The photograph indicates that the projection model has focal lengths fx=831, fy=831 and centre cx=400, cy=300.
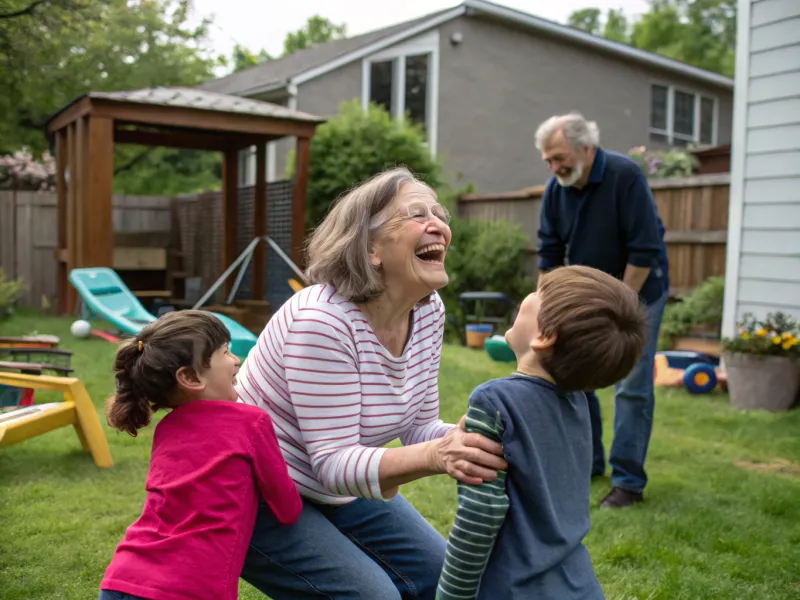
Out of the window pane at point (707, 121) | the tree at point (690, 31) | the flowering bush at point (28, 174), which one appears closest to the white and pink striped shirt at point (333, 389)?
the flowering bush at point (28, 174)

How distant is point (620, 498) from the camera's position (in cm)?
368

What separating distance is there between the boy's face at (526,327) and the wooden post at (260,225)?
8.79m

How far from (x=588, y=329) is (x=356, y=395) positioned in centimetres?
58

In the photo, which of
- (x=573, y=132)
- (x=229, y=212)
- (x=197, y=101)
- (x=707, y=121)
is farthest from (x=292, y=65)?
(x=573, y=132)

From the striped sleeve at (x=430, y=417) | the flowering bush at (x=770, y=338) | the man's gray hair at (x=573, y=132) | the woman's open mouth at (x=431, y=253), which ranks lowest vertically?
the flowering bush at (x=770, y=338)

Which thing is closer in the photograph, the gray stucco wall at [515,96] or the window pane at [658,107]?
the gray stucco wall at [515,96]

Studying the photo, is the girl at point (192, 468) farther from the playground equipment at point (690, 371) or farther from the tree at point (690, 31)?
the tree at point (690, 31)

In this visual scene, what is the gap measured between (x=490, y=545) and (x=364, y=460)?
369 mm

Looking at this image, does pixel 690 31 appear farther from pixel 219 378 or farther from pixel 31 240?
pixel 219 378

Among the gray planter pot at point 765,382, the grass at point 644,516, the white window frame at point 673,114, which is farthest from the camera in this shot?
the white window frame at point 673,114

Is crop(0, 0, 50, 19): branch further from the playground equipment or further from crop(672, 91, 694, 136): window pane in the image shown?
crop(672, 91, 694, 136): window pane

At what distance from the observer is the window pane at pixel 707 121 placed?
1922 centimetres

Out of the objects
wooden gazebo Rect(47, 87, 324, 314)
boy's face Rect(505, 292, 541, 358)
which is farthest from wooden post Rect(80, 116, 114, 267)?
boy's face Rect(505, 292, 541, 358)

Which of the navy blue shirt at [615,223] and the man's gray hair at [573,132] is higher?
the man's gray hair at [573,132]
